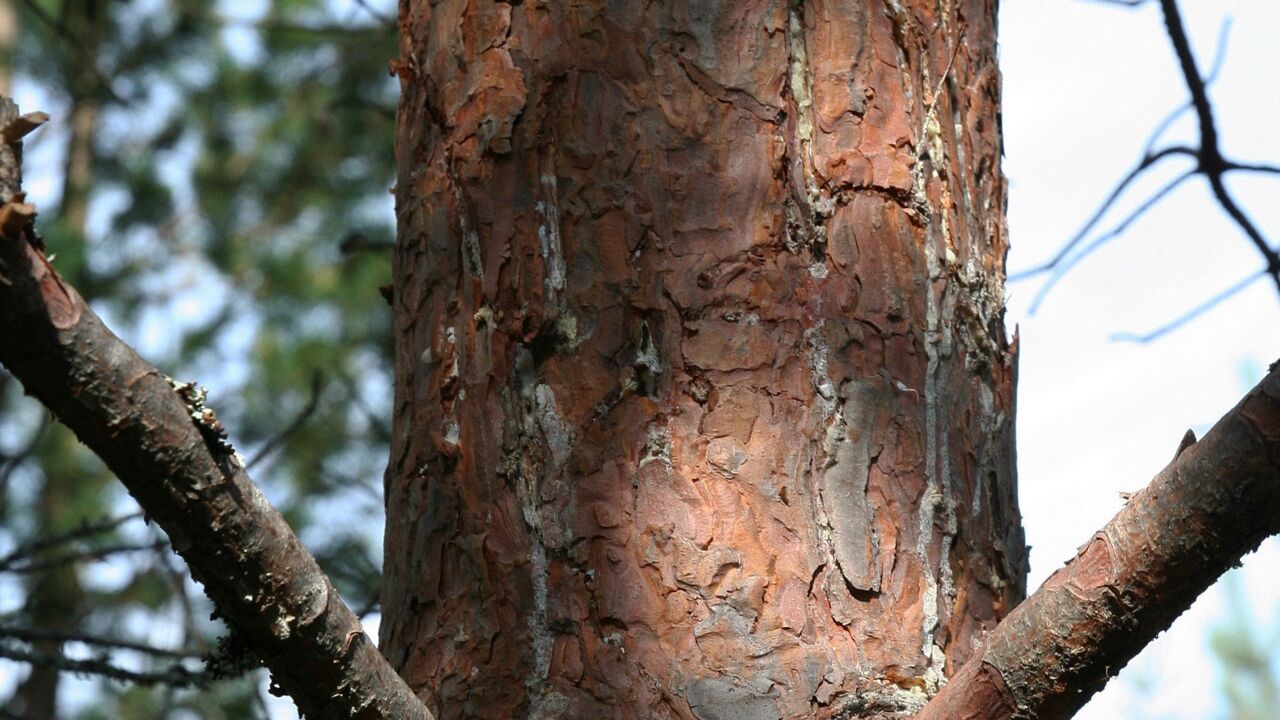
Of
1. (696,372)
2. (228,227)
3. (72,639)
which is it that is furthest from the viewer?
(228,227)

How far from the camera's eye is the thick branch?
89 centimetres

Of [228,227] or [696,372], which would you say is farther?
[228,227]

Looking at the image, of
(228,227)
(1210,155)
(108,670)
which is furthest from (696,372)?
(228,227)

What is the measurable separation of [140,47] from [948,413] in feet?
23.1

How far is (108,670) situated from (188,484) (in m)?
1.79

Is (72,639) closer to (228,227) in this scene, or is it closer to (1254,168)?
(1254,168)

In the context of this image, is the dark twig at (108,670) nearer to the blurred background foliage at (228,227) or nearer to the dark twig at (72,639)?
the dark twig at (72,639)

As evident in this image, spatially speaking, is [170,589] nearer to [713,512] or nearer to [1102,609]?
[713,512]

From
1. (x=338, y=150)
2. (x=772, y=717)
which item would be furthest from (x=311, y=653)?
(x=338, y=150)

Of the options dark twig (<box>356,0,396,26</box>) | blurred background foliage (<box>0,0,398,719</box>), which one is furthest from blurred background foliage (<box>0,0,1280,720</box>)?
dark twig (<box>356,0,396,26</box>)

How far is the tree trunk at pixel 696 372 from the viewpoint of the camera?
1.21m

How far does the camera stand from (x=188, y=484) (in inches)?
34.2

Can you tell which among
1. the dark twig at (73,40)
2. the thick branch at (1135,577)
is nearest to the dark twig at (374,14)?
the dark twig at (73,40)

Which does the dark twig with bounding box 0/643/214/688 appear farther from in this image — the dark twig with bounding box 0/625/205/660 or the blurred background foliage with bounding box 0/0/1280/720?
the blurred background foliage with bounding box 0/0/1280/720
